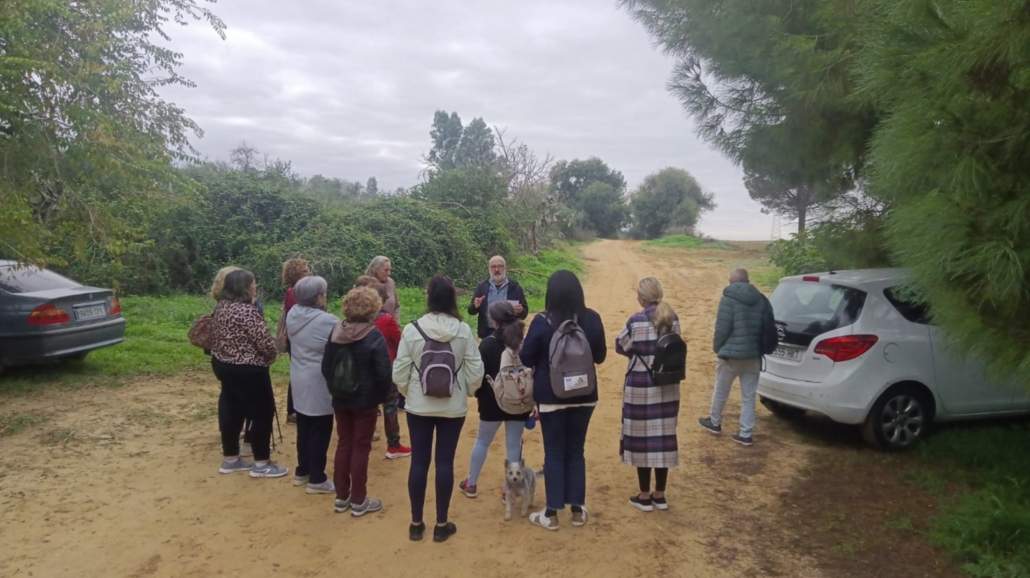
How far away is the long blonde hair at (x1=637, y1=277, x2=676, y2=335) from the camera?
451 centimetres

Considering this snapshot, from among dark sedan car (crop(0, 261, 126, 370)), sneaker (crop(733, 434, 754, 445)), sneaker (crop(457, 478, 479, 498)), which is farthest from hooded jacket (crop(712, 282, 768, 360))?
dark sedan car (crop(0, 261, 126, 370))

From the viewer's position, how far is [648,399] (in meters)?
4.55

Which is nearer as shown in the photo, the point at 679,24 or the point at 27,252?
the point at 27,252

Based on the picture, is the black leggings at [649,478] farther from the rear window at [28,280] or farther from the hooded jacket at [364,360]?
the rear window at [28,280]

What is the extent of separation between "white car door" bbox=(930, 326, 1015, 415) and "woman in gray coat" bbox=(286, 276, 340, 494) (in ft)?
16.3

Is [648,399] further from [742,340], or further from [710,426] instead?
[710,426]

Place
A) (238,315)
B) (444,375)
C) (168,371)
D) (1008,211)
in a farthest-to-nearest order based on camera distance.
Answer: (168,371)
(238,315)
(444,375)
(1008,211)

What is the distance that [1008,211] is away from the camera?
3023 millimetres

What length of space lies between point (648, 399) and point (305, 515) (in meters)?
2.41

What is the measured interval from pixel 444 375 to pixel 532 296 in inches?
501

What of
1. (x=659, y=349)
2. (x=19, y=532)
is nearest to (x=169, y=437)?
(x=19, y=532)

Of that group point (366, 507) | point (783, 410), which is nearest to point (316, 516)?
point (366, 507)

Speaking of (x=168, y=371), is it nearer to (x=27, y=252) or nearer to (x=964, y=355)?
(x=27, y=252)

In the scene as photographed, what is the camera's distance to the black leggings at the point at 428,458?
4.16 metres
